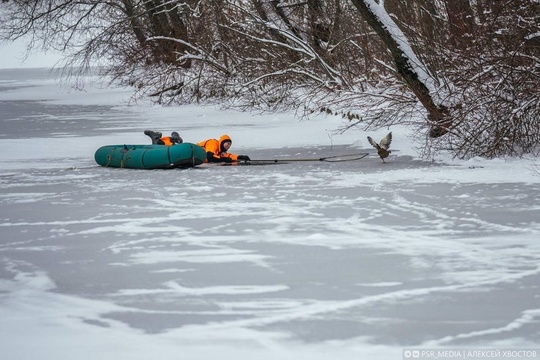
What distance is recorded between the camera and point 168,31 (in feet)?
89.2

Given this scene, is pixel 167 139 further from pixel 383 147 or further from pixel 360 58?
pixel 360 58

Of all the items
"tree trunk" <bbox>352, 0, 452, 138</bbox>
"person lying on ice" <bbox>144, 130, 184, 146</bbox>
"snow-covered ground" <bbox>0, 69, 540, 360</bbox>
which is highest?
"tree trunk" <bbox>352, 0, 452, 138</bbox>

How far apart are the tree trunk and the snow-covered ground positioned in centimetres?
93

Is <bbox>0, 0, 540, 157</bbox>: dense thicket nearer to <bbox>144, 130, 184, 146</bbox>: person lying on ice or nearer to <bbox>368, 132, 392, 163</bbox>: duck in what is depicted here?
<bbox>368, 132, 392, 163</bbox>: duck

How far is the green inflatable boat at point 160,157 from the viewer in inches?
457

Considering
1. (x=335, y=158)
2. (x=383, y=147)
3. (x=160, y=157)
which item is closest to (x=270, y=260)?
(x=160, y=157)

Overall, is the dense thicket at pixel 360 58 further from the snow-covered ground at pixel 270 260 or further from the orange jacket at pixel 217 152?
the orange jacket at pixel 217 152

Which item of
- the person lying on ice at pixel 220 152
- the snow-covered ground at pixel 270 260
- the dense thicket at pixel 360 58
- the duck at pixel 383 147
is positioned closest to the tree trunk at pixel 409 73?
the dense thicket at pixel 360 58

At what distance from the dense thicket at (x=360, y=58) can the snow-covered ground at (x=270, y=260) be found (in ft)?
2.30

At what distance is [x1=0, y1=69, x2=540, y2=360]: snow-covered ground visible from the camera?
4586 millimetres

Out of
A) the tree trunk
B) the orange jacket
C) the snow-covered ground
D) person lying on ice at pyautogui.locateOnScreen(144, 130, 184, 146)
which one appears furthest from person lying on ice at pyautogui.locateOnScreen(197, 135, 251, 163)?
the tree trunk

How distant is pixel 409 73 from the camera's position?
44.4 feet

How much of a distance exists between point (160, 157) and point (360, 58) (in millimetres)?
8850

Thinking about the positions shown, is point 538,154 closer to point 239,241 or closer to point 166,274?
point 239,241
